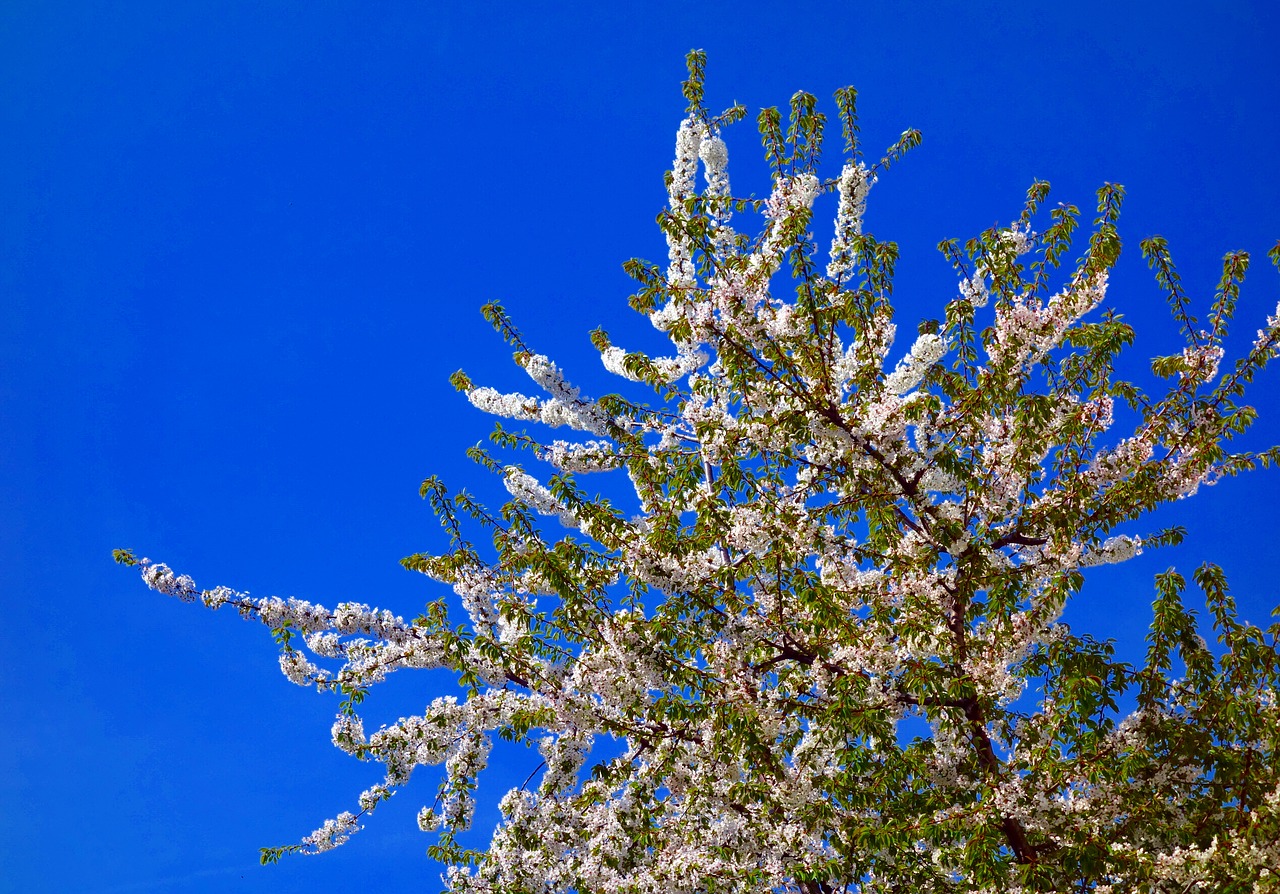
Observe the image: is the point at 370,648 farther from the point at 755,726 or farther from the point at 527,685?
the point at 755,726

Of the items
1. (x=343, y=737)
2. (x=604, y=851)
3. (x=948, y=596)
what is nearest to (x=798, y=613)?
(x=948, y=596)

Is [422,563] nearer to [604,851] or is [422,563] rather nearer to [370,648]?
[370,648]

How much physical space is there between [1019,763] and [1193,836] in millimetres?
1447

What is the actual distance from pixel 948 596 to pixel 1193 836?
2.58 metres

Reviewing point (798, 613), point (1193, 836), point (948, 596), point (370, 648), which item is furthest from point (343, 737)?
point (1193, 836)

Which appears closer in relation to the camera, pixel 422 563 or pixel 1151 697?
pixel 1151 697

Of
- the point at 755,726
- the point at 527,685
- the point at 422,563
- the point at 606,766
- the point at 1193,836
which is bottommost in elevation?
the point at 1193,836

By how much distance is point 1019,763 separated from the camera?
742 centimetres

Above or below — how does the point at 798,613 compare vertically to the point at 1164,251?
below

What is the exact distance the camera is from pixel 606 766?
8906mm

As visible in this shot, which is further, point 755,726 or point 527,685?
point 527,685

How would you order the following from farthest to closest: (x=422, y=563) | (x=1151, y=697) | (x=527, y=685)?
(x=422, y=563) < (x=527, y=685) < (x=1151, y=697)

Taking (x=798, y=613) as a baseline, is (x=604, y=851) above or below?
below

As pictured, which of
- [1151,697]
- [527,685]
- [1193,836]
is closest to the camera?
[1193,836]
